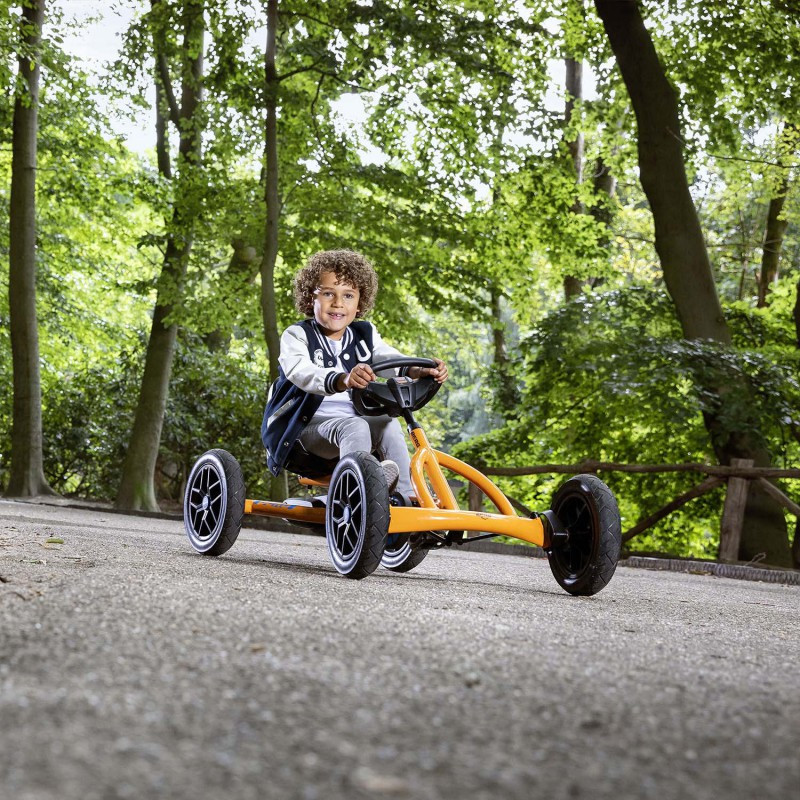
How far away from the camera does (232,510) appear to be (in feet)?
18.5

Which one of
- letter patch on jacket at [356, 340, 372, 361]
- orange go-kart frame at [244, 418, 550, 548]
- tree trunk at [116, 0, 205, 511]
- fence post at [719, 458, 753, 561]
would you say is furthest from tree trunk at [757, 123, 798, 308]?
orange go-kart frame at [244, 418, 550, 548]

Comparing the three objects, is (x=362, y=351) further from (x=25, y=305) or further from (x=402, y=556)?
(x=25, y=305)

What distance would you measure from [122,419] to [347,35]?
7555 millimetres

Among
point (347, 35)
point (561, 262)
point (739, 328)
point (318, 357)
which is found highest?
point (347, 35)

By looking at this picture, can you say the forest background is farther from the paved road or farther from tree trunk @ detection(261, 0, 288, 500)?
the paved road

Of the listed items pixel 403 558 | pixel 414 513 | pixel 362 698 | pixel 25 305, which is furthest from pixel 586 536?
pixel 25 305

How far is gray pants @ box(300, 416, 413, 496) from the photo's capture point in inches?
198

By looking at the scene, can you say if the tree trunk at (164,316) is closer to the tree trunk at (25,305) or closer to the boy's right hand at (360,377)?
the tree trunk at (25,305)

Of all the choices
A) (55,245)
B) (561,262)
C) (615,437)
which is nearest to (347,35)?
(561,262)

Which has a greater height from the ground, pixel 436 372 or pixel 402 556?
pixel 436 372

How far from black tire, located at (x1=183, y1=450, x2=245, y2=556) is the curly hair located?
1003mm

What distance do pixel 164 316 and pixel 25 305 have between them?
6.92ft

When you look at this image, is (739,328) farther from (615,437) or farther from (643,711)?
(643,711)

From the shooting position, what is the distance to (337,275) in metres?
5.86
